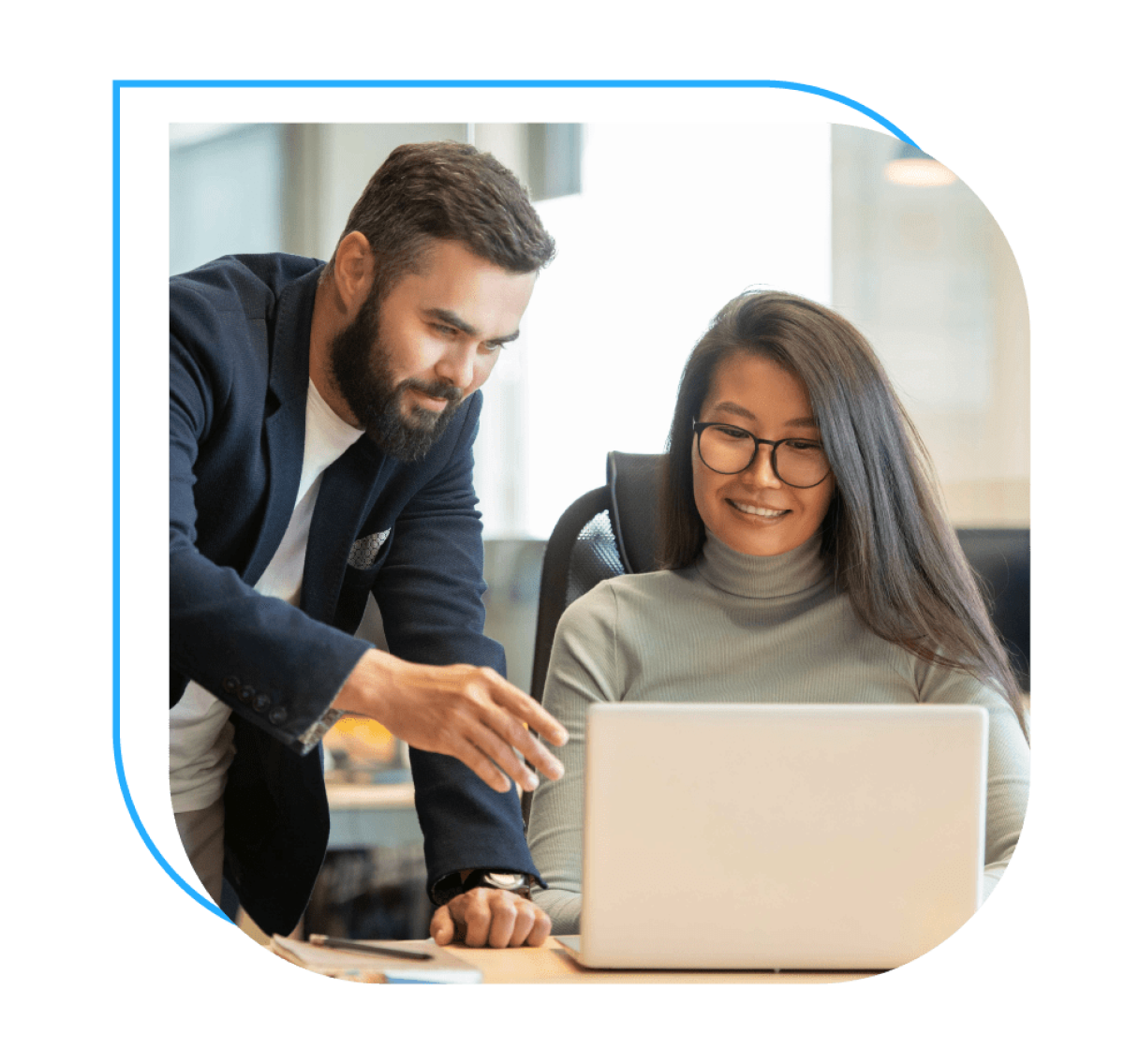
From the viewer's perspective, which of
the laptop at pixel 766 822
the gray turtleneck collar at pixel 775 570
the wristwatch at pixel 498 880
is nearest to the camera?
the laptop at pixel 766 822

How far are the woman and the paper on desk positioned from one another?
0.66ft

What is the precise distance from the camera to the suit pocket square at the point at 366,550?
1.22 m

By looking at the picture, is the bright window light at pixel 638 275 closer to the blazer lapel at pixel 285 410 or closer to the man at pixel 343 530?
the man at pixel 343 530

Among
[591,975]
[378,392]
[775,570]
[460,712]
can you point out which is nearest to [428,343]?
[378,392]

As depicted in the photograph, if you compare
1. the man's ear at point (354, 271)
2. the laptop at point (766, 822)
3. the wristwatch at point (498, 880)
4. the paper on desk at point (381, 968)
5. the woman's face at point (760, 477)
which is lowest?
the paper on desk at point (381, 968)

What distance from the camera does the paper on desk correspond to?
103 centimetres

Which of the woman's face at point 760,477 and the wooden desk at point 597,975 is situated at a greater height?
the woman's face at point 760,477

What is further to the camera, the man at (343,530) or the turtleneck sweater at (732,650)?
the turtleneck sweater at (732,650)

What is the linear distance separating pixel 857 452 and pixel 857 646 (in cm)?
22

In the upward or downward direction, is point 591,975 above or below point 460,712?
below

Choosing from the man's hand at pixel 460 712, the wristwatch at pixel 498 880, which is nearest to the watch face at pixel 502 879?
the wristwatch at pixel 498 880

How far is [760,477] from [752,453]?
3 cm

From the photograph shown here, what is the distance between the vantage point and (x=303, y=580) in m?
1.19

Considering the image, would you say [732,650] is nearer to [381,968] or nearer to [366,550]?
[366,550]
